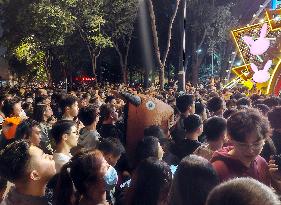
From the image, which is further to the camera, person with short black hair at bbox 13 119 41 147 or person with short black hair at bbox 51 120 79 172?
person with short black hair at bbox 13 119 41 147

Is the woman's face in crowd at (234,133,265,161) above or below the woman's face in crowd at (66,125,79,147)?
above

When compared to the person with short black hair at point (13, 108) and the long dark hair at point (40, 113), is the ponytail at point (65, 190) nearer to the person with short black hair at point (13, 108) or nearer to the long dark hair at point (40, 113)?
the long dark hair at point (40, 113)

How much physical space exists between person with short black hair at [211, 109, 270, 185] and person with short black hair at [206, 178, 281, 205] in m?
1.60

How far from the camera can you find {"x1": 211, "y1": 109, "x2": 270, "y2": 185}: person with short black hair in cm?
364

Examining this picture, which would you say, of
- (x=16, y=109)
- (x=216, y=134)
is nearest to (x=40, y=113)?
(x=16, y=109)

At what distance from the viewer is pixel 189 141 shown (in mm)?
5172

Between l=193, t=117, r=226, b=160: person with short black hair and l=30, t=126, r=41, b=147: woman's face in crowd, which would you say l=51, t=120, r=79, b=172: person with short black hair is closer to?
l=30, t=126, r=41, b=147: woman's face in crowd

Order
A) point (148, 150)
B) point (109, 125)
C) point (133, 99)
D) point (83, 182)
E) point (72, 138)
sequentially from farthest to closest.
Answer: point (109, 125) < point (133, 99) < point (72, 138) < point (148, 150) < point (83, 182)

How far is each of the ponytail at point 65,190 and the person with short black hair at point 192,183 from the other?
0.64 metres

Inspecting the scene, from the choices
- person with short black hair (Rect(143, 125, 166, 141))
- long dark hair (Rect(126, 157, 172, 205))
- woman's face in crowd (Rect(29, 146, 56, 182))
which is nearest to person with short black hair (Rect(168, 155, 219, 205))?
long dark hair (Rect(126, 157, 172, 205))

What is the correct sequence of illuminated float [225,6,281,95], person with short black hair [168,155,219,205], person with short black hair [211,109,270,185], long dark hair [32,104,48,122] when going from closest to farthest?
1. person with short black hair [168,155,219,205]
2. person with short black hair [211,109,270,185]
3. long dark hair [32,104,48,122]
4. illuminated float [225,6,281,95]

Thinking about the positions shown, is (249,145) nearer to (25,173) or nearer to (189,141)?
(189,141)

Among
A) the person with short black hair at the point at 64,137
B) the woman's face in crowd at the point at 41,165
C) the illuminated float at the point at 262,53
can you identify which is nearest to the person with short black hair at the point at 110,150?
the person with short black hair at the point at 64,137

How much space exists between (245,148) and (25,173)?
1.61 metres
